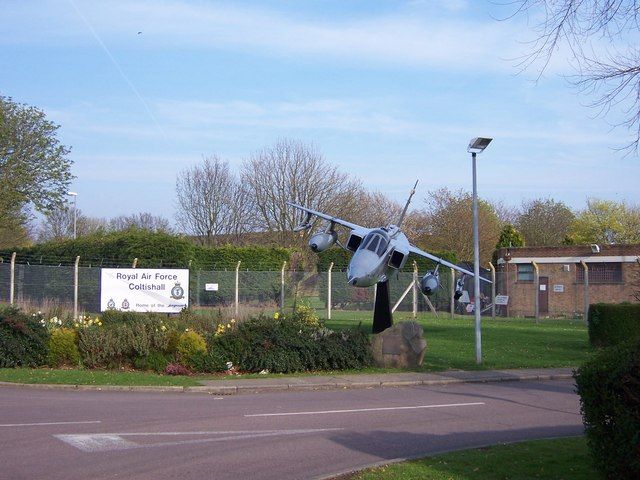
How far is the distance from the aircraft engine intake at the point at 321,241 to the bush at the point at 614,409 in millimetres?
17479

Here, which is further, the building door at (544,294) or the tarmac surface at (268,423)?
the building door at (544,294)

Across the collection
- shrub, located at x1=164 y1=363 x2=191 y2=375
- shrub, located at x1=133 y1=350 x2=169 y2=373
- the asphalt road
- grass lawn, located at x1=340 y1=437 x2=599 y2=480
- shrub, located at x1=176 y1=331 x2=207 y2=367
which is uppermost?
shrub, located at x1=176 y1=331 x2=207 y2=367

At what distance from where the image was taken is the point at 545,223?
76.8 metres

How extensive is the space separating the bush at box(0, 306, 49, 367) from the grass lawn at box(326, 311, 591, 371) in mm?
9790

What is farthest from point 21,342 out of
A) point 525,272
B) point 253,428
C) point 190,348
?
point 525,272

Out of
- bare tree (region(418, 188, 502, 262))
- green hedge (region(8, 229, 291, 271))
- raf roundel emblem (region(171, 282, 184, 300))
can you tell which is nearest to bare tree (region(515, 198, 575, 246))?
bare tree (region(418, 188, 502, 262))

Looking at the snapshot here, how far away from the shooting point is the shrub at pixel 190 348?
1970 cm

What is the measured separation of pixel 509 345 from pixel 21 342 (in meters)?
15.1

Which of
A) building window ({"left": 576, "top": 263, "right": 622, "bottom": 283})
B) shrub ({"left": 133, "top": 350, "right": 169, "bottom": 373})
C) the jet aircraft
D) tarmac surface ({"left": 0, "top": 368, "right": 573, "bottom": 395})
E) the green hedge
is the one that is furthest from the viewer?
building window ({"left": 576, "top": 263, "right": 622, "bottom": 283})

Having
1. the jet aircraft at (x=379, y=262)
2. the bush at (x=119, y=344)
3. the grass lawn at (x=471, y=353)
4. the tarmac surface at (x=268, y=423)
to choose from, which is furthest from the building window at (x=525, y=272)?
the bush at (x=119, y=344)

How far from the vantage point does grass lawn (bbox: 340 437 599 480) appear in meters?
8.33

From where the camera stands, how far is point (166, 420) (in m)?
12.7

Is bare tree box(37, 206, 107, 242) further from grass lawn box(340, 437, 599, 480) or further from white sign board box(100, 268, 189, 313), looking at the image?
grass lawn box(340, 437, 599, 480)

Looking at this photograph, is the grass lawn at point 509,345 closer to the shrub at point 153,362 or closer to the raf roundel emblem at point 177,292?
the raf roundel emblem at point 177,292
